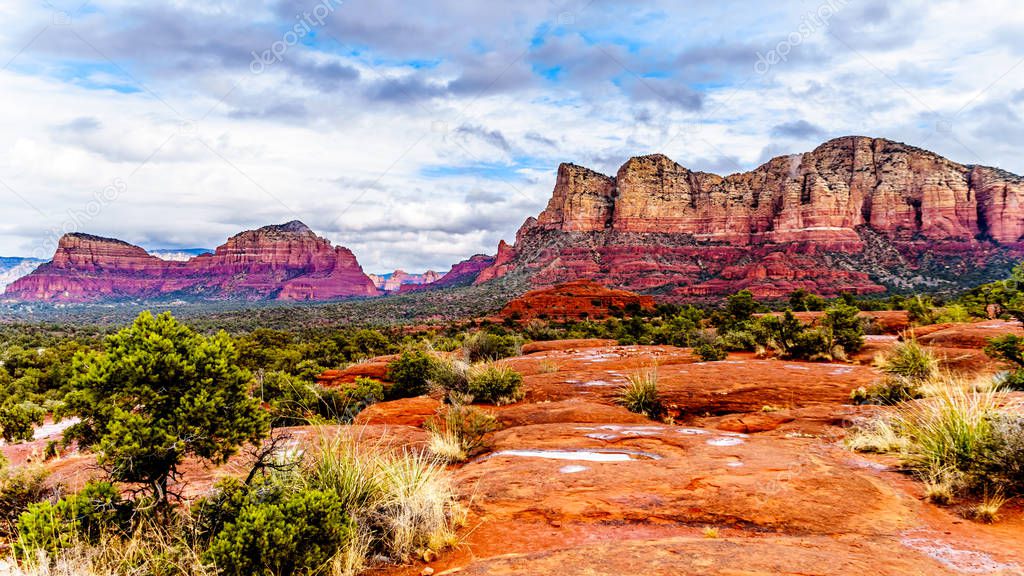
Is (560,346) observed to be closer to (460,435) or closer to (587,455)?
(460,435)

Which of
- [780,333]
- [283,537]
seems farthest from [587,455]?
[780,333]

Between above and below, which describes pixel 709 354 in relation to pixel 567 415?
above

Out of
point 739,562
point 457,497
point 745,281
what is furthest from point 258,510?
point 745,281

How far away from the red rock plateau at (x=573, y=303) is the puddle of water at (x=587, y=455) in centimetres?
4989

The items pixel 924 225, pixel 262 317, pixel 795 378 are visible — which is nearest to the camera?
pixel 795 378

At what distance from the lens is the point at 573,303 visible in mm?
67750

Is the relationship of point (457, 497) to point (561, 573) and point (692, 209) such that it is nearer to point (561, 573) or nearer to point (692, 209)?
point (561, 573)

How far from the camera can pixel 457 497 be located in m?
5.12

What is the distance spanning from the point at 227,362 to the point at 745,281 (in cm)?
10434

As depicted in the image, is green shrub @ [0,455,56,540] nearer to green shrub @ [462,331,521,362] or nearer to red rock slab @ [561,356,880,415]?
red rock slab @ [561,356,880,415]

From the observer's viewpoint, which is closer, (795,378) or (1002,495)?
(1002,495)

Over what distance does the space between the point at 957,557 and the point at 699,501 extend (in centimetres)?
187

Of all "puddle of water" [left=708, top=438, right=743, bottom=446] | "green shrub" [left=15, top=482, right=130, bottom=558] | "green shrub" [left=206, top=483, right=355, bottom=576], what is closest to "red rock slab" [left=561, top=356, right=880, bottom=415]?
"puddle of water" [left=708, top=438, right=743, bottom=446]

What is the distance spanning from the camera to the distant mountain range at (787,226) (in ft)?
308
